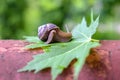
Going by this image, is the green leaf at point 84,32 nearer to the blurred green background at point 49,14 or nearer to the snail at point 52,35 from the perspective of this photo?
the snail at point 52,35

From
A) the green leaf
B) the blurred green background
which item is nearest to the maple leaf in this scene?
the green leaf

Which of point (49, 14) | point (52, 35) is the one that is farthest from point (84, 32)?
point (49, 14)

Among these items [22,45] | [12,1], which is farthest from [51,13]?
[22,45]

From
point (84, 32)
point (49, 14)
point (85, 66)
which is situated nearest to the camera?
point (85, 66)

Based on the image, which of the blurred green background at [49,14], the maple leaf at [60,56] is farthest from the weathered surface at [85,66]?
the blurred green background at [49,14]

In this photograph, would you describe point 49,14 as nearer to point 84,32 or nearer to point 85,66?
point 84,32

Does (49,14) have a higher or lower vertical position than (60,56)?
lower
